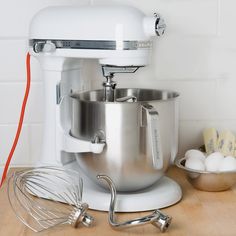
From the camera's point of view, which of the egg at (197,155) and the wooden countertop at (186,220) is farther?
the egg at (197,155)

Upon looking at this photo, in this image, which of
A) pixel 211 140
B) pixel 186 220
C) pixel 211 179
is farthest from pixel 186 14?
pixel 186 220

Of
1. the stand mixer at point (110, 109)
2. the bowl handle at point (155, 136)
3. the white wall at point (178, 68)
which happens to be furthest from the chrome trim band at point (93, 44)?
the white wall at point (178, 68)

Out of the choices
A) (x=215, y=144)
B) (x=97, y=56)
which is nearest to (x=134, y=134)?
(x=97, y=56)

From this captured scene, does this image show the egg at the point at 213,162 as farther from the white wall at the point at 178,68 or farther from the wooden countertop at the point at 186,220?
the white wall at the point at 178,68

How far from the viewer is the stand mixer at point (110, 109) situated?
914mm

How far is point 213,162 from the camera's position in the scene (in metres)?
1.04

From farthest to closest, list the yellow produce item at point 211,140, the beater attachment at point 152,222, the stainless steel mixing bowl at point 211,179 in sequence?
the yellow produce item at point 211,140 → the stainless steel mixing bowl at point 211,179 → the beater attachment at point 152,222

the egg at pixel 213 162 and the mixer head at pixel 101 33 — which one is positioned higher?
the mixer head at pixel 101 33

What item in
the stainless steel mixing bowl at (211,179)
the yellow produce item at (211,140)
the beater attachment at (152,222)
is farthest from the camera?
the yellow produce item at (211,140)

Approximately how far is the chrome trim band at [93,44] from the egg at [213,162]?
258 mm

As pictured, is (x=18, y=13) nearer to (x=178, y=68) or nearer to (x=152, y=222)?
(x=178, y=68)

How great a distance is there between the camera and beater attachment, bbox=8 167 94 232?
87 centimetres

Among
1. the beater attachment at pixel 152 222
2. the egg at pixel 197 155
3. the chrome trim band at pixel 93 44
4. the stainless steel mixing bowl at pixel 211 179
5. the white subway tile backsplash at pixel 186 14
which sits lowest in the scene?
the beater attachment at pixel 152 222

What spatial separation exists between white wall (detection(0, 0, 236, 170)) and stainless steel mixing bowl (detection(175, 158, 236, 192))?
22 cm
